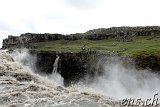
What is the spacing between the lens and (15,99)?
27.9m

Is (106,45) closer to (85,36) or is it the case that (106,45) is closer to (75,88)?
(85,36)

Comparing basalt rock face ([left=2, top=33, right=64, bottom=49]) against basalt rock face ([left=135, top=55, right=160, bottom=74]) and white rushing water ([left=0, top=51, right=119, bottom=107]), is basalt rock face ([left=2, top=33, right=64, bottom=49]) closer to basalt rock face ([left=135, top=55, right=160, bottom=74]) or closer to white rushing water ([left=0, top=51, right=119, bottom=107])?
basalt rock face ([left=135, top=55, right=160, bottom=74])

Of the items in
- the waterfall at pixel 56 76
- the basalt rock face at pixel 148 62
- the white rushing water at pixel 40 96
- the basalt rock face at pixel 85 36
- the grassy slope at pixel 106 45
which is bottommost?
the waterfall at pixel 56 76

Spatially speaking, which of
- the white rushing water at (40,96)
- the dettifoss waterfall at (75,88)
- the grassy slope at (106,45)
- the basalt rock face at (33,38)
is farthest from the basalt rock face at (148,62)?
the basalt rock face at (33,38)

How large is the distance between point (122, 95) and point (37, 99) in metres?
14.8

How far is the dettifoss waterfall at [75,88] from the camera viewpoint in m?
28.1

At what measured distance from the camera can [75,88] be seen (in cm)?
3453

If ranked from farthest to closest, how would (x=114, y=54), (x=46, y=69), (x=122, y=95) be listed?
(x=46, y=69)
(x=114, y=54)
(x=122, y=95)

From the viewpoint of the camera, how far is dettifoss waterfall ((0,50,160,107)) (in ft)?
92.1

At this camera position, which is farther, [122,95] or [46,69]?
[46,69]

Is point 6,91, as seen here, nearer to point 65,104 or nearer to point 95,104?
point 65,104

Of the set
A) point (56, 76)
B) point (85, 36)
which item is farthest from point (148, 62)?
point (85, 36)

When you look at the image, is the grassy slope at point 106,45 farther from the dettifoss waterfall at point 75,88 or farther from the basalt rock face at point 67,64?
the dettifoss waterfall at point 75,88

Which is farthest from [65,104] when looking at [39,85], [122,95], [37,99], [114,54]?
[114,54]
